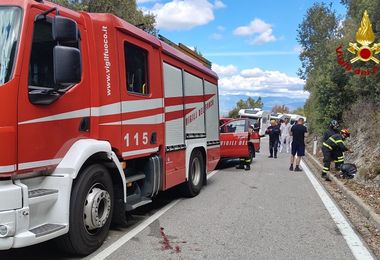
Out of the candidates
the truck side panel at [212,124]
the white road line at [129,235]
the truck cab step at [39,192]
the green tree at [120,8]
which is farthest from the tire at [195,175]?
the green tree at [120,8]

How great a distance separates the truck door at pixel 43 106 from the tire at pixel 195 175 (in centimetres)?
458

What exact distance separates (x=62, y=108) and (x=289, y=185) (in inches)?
326

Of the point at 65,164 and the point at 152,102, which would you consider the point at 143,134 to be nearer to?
the point at 152,102

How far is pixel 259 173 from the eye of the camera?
15055mm

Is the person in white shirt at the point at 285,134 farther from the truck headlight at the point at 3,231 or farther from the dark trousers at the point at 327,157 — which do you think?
the truck headlight at the point at 3,231

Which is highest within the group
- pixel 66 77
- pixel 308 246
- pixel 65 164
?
pixel 66 77

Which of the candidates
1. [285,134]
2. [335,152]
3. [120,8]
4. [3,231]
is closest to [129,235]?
[3,231]

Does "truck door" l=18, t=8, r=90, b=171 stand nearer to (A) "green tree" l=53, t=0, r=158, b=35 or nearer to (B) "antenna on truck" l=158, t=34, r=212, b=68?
(B) "antenna on truck" l=158, t=34, r=212, b=68

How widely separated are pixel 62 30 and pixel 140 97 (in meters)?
2.49

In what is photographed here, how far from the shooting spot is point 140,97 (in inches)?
289

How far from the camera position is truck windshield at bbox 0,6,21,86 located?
4.73 metres

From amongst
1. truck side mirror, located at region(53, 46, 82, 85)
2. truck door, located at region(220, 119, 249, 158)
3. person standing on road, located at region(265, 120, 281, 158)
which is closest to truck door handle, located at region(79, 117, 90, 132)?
truck side mirror, located at region(53, 46, 82, 85)

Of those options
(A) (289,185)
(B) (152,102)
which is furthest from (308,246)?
(A) (289,185)

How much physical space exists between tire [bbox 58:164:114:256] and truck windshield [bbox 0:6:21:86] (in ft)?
4.96
